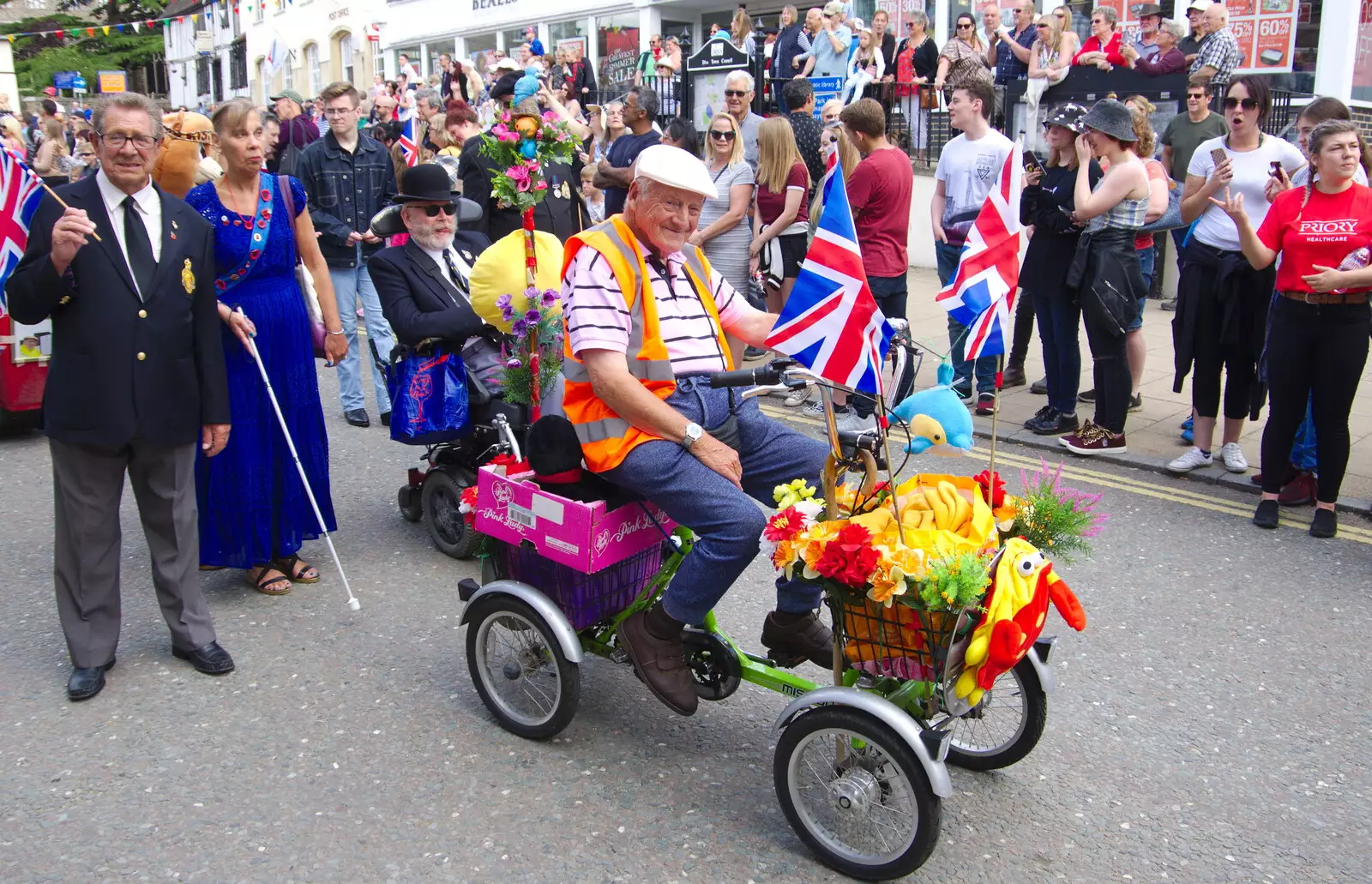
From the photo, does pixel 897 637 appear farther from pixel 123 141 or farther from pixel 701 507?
pixel 123 141

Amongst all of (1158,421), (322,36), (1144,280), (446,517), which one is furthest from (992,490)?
(322,36)

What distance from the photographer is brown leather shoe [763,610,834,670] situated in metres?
3.63

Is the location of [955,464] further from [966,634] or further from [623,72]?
[623,72]

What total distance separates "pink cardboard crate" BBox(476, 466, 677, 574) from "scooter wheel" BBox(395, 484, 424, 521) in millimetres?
2246

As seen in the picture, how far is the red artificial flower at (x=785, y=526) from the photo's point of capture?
10.1ft

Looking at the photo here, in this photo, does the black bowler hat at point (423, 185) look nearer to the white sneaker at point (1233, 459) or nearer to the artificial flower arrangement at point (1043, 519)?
the artificial flower arrangement at point (1043, 519)

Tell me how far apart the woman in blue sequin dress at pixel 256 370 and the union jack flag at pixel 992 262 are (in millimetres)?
3050

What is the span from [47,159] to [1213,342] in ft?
42.5

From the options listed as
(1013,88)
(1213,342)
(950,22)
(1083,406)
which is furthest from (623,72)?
(1213,342)

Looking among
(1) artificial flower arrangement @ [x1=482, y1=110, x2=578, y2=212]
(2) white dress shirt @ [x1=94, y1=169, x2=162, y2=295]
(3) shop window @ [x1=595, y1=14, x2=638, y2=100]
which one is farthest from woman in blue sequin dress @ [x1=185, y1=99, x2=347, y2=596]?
(3) shop window @ [x1=595, y1=14, x2=638, y2=100]

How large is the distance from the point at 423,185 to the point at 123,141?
66.1 inches

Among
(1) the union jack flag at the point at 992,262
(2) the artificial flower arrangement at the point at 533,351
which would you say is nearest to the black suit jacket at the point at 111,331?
(2) the artificial flower arrangement at the point at 533,351

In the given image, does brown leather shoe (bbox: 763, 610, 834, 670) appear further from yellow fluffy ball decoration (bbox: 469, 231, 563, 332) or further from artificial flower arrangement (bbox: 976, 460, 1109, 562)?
yellow fluffy ball decoration (bbox: 469, 231, 563, 332)

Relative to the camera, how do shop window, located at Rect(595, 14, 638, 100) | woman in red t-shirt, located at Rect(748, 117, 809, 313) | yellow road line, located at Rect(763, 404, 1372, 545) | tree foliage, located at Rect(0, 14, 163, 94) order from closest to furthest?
yellow road line, located at Rect(763, 404, 1372, 545) < woman in red t-shirt, located at Rect(748, 117, 809, 313) < shop window, located at Rect(595, 14, 638, 100) < tree foliage, located at Rect(0, 14, 163, 94)
